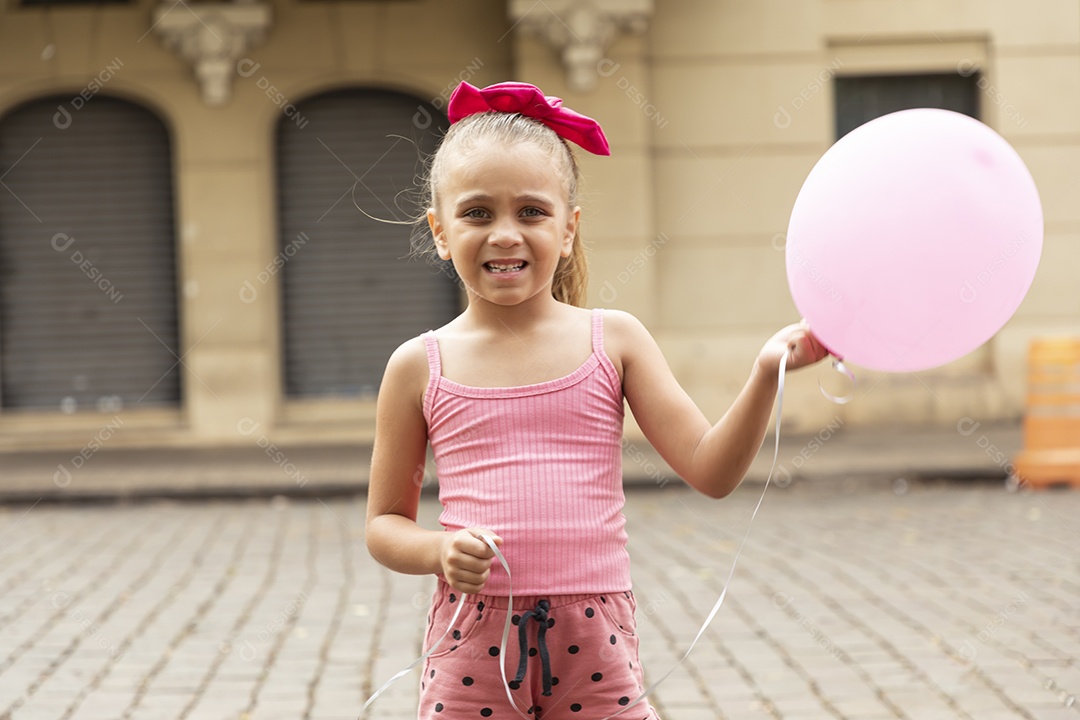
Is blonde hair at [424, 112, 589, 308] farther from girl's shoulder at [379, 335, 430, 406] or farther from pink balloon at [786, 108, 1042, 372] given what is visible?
pink balloon at [786, 108, 1042, 372]

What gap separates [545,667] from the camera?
2.12 m

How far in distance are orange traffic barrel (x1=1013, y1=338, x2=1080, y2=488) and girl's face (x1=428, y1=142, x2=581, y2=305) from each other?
806cm

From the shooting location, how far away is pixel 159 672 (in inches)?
189

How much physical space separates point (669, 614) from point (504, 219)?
3734 millimetres

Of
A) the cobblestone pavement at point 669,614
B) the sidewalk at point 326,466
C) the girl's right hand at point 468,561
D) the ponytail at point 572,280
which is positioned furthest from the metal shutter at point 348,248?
the girl's right hand at point 468,561

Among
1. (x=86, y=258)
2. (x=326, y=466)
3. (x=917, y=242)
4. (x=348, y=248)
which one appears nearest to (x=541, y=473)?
(x=917, y=242)

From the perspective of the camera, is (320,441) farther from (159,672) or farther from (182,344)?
(159,672)

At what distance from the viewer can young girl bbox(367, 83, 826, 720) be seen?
212cm

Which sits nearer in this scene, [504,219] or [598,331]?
[504,219]

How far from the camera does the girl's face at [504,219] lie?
6.94 ft

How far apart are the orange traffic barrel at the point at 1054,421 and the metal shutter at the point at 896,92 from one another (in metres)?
3.94

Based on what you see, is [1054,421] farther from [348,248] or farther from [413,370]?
[413,370]

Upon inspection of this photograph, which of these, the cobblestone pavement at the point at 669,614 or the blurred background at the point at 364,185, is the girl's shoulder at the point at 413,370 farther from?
the blurred background at the point at 364,185

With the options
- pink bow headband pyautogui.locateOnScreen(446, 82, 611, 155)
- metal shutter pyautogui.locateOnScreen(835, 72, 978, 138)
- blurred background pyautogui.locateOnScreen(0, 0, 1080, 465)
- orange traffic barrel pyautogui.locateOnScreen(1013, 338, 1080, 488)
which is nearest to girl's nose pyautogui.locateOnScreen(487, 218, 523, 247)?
pink bow headband pyautogui.locateOnScreen(446, 82, 611, 155)
